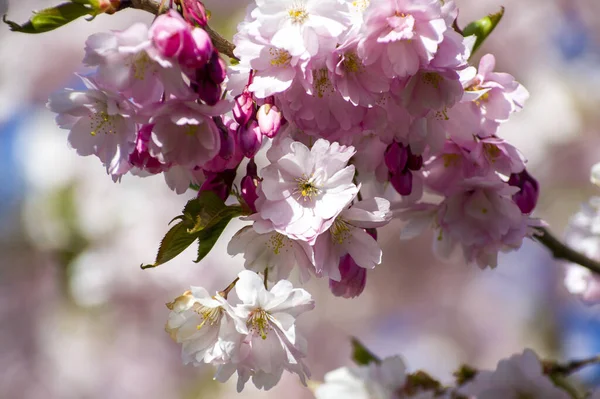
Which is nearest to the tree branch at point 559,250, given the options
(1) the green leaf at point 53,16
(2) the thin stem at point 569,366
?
(2) the thin stem at point 569,366

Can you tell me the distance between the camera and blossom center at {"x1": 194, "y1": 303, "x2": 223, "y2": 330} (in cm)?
84

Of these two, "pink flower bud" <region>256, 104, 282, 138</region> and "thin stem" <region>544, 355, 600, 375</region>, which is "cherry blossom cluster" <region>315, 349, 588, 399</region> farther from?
"pink flower bud" <region>256, 104, 282, 138</region>

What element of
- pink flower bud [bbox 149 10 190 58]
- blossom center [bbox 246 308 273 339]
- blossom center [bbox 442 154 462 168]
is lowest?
blossom center [bbox 246 308 273 339]

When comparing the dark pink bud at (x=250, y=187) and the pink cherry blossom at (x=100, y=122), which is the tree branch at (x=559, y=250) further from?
the pink cherry blossom at (x=100, y=122)

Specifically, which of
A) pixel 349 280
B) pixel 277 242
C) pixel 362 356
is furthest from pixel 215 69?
pixel 362 356

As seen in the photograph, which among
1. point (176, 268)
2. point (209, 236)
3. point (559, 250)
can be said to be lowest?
point (176, 268)

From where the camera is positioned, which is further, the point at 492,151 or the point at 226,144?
the point at 492,151

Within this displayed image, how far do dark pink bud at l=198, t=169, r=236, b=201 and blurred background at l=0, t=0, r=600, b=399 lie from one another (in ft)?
5.94

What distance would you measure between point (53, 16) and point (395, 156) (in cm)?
44

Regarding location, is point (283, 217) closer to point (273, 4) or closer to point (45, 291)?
point (273, 4)

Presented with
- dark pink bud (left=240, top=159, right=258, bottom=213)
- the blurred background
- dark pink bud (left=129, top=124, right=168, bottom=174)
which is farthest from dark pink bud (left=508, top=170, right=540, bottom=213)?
the blurred background

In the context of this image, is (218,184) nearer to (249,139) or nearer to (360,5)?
(249,139)

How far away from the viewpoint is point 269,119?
2.61 feet

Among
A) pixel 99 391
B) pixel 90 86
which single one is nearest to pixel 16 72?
pixel 99 391
